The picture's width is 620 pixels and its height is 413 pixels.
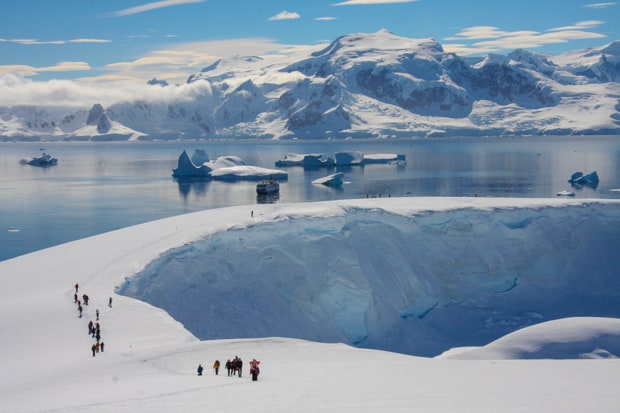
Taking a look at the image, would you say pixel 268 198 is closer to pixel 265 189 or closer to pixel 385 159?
pixel 265 189

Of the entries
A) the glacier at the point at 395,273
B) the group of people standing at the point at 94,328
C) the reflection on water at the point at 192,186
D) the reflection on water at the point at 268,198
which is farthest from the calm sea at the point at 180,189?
the group of people standing at the point at 94,328

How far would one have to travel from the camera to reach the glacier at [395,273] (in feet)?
126

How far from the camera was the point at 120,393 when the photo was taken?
67.4 ft

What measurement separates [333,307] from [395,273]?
524 cm

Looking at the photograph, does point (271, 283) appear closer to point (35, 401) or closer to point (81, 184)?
point (35, 401)

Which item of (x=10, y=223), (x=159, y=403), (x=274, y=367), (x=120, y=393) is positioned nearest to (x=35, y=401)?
(x=120, y=393)

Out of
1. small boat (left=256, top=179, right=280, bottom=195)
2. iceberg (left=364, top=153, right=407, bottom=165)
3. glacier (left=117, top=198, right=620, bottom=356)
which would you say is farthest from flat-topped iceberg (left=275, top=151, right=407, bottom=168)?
glacier (left=117, top=198, right=620, bottom=356)

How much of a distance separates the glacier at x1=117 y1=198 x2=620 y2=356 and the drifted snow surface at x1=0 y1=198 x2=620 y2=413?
0.10 metres

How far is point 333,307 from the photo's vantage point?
40.1 metres

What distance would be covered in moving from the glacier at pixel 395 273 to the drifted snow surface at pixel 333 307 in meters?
0.10

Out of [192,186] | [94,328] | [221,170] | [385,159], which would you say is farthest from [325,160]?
[94,328]

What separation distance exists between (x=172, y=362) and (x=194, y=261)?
14.6 metres

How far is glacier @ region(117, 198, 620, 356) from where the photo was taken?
3831 centimetres

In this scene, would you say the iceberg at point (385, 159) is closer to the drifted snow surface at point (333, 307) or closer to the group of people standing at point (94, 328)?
the drifted snow surface at point (333, 307)
